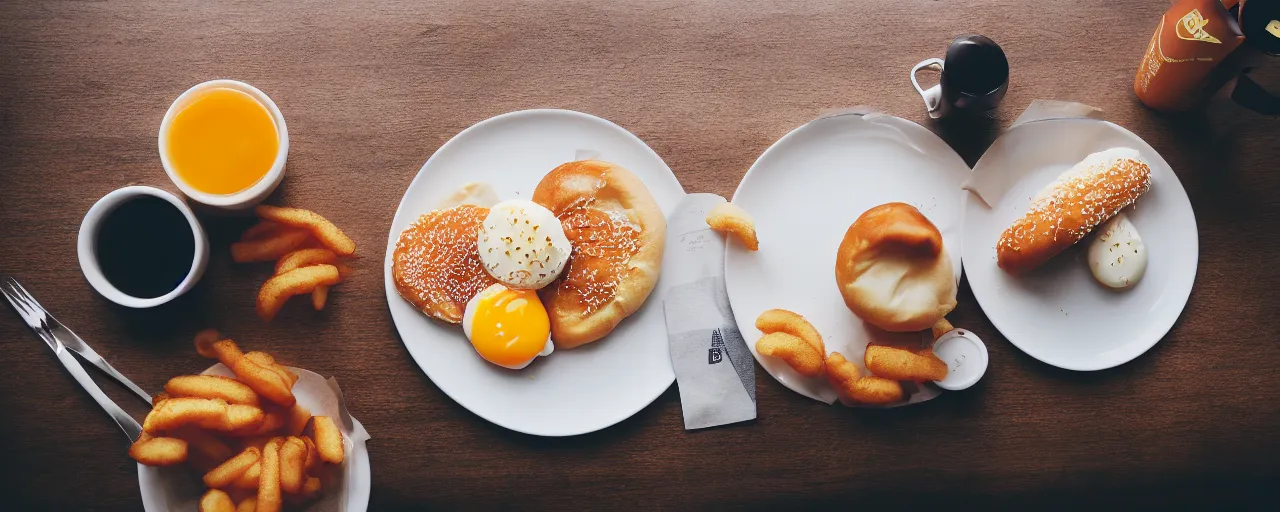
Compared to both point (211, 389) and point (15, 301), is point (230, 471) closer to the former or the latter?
point (211, 389)

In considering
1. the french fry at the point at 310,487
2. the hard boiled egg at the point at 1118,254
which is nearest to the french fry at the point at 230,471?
the french fry at the point at 310,487

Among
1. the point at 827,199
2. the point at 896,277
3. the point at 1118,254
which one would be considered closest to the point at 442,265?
the point at 827,199

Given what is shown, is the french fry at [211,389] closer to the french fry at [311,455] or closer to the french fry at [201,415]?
the french fry at [201,415]

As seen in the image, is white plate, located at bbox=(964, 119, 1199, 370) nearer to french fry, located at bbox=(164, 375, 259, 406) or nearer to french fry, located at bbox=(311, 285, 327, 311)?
french fry, located at bbox=(311, 285, 327, 311)

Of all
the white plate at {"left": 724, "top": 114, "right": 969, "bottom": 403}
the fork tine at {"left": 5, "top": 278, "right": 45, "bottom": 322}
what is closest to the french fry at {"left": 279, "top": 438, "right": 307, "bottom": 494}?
the fork tine at {"left": 5, "top": 278, "right": 45, "bottom": 322}

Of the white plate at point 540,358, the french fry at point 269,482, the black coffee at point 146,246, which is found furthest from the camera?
the white plate at point 540,358
